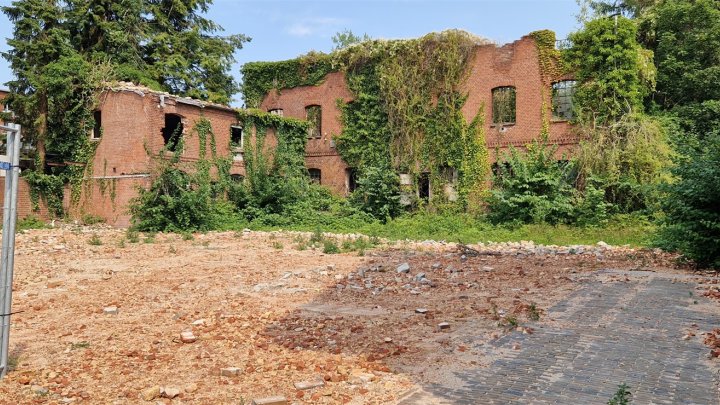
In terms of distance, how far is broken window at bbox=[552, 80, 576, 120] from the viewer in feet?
71.7

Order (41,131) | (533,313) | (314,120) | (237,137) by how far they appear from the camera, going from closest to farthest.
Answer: (533,313), (41,131), (237,137), (314,120)

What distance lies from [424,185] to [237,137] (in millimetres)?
8663

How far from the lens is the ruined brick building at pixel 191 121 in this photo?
2211 centimetres

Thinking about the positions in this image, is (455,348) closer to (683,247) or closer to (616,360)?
(616,360)

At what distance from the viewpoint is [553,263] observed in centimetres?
1143

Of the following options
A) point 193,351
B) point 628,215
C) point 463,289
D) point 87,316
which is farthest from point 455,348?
point 628,215

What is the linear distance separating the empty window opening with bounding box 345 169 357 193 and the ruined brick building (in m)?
5.02

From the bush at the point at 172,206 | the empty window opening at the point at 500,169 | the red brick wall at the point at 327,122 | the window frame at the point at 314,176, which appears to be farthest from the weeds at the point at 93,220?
the empty window opening at the point at 500,169

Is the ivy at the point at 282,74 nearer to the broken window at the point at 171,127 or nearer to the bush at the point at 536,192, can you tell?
the broken window at the point at 171,127

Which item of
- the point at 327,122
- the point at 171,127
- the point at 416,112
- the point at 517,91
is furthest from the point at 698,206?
the point at 171,127

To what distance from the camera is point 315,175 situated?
28.0m

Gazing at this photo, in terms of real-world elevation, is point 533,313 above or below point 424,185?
below

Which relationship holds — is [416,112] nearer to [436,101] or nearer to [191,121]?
[436,101]

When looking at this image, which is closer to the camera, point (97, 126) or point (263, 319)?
point (263, 319)
